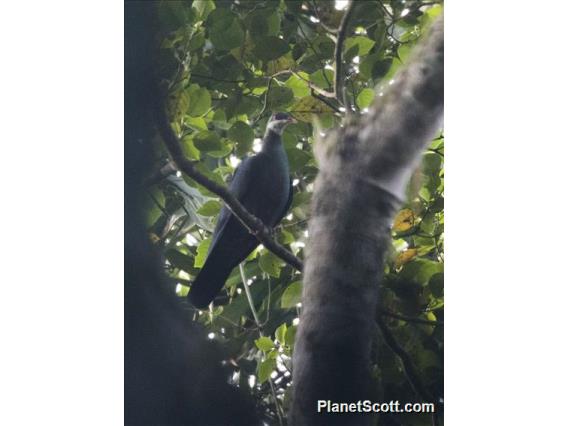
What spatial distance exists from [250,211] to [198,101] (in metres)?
0.32

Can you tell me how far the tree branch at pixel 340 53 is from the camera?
5.84ft

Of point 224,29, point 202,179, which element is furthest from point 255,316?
point 224,29

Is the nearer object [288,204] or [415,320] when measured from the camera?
[415,320]

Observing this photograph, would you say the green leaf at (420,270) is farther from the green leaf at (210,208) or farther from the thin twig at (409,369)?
the green leaf at (210,208)

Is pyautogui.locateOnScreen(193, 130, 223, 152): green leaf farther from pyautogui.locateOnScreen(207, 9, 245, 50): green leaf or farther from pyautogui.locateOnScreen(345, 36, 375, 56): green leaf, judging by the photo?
pyautogui.locateOnScreen(345, 36, 375, 56): green leaf

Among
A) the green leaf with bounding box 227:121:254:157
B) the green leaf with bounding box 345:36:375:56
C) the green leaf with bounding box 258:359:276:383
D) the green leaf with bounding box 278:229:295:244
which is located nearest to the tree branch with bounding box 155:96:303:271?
the green leaf with bounding box 278:229:295:244

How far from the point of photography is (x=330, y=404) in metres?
1.54

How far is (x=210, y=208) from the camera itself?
187 cm

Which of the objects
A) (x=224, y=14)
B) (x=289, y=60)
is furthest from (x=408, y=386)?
(x=224, y=14)

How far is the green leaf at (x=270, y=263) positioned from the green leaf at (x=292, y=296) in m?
0.08

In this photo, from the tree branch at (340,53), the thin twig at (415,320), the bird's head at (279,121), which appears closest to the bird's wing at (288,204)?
the bird's head at (279,121)

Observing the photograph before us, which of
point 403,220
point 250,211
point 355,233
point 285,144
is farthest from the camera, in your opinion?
point 250,211

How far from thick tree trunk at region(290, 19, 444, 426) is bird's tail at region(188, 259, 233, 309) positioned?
0.28 meters

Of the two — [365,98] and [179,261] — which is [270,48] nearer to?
[365,98]
